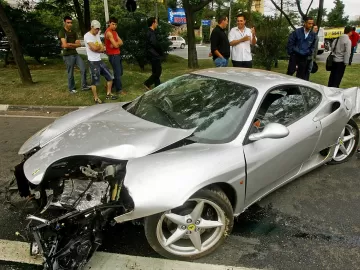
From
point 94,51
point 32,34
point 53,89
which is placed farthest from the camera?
point 32,34

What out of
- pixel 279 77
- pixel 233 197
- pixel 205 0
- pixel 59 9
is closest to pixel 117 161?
pixel 233 197

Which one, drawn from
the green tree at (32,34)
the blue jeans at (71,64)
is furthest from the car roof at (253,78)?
the green tree at (32,34)

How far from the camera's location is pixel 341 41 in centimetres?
662

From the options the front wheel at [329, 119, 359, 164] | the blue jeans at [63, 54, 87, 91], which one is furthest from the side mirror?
the blue jeans at [63, 54, 87, 91]

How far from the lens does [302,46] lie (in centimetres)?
659

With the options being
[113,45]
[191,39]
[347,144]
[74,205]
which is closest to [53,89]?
[113,45]

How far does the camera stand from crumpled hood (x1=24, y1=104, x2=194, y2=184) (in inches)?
96.8

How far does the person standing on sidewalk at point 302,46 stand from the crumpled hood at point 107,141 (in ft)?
15.8

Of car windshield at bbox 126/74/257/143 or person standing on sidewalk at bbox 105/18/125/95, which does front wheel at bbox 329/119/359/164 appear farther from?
person standing on sidewalk at bbox 105/18/125/95

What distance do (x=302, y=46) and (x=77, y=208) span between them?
5.85 m

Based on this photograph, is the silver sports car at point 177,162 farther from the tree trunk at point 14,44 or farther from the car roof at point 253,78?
the tree trunk at point 14,44

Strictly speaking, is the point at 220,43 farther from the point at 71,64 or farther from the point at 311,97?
the point at 71,64

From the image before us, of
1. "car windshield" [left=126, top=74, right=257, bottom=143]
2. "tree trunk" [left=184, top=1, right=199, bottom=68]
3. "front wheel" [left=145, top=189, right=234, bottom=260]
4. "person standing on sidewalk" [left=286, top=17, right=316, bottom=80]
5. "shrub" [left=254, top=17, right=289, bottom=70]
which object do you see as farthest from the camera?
"tree trunk" [left=184, top=1, right=199, bottom=68]

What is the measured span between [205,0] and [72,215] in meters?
11.5
